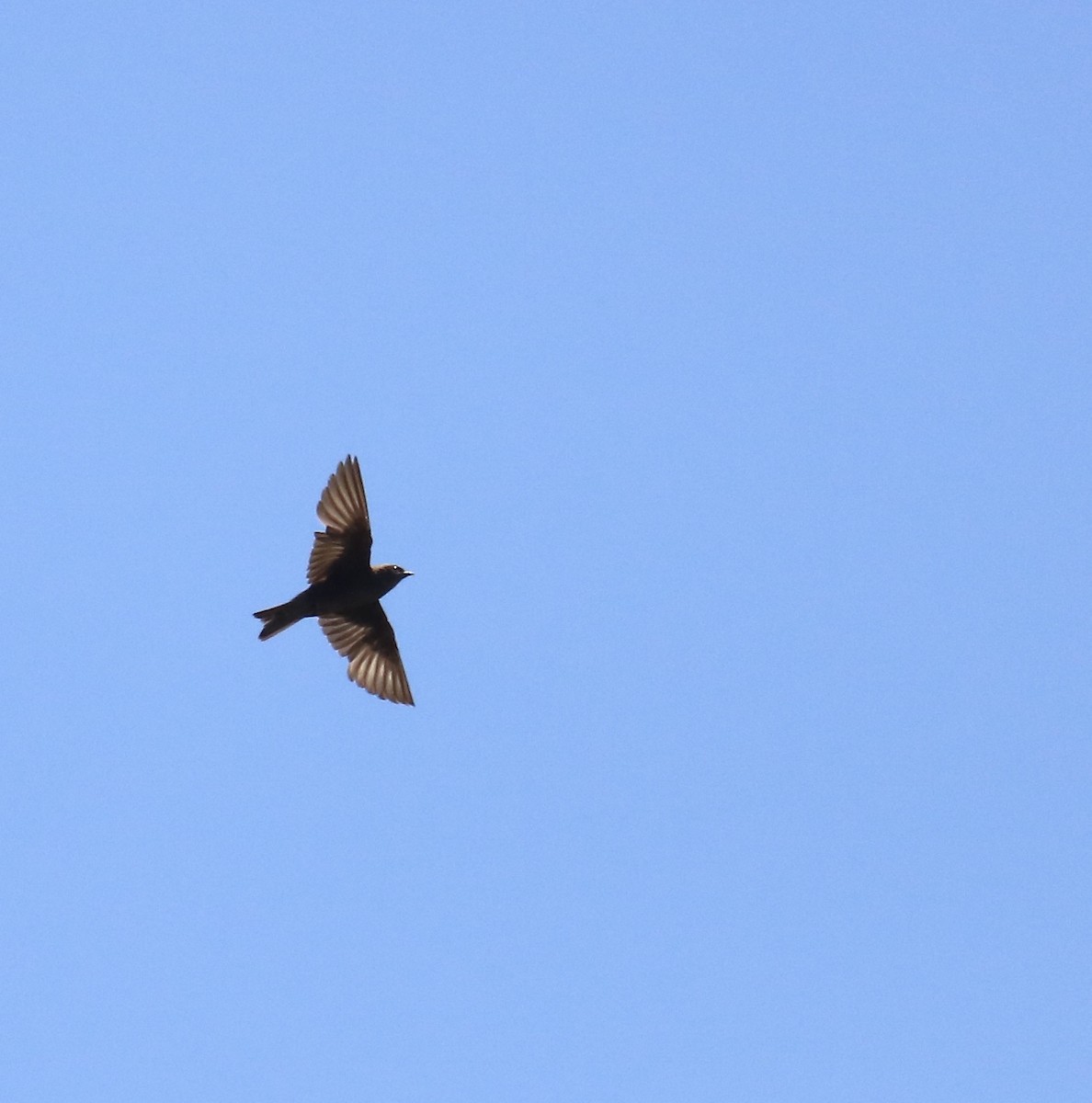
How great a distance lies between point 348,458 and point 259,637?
2289 millimetres

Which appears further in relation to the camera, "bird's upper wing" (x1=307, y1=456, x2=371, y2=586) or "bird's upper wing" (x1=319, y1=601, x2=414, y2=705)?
"bird's upper wing" (x1=319, y1=601, x2=414, y2=705)

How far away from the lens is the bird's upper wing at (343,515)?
852 inches

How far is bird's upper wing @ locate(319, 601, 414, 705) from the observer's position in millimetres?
23406

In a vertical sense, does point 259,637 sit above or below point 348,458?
below

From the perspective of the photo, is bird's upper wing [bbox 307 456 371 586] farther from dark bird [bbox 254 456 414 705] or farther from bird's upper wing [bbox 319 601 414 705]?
bird's upper wing [bbox 319 601 414 705]

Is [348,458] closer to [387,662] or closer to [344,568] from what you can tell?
[344,568]

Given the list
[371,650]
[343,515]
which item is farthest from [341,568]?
[371,650]

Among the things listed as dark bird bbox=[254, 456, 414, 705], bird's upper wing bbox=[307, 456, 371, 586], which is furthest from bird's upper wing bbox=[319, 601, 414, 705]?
bird's upper wing bbox=[307, 456, 371, 586]

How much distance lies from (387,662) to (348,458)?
312 cm

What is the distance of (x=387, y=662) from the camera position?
23.7 meters

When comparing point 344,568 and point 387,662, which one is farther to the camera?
point 387,662

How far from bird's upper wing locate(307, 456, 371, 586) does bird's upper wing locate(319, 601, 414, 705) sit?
5.50 feet

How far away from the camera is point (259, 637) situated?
2159 centimetres

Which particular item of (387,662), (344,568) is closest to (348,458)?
(344,568)
